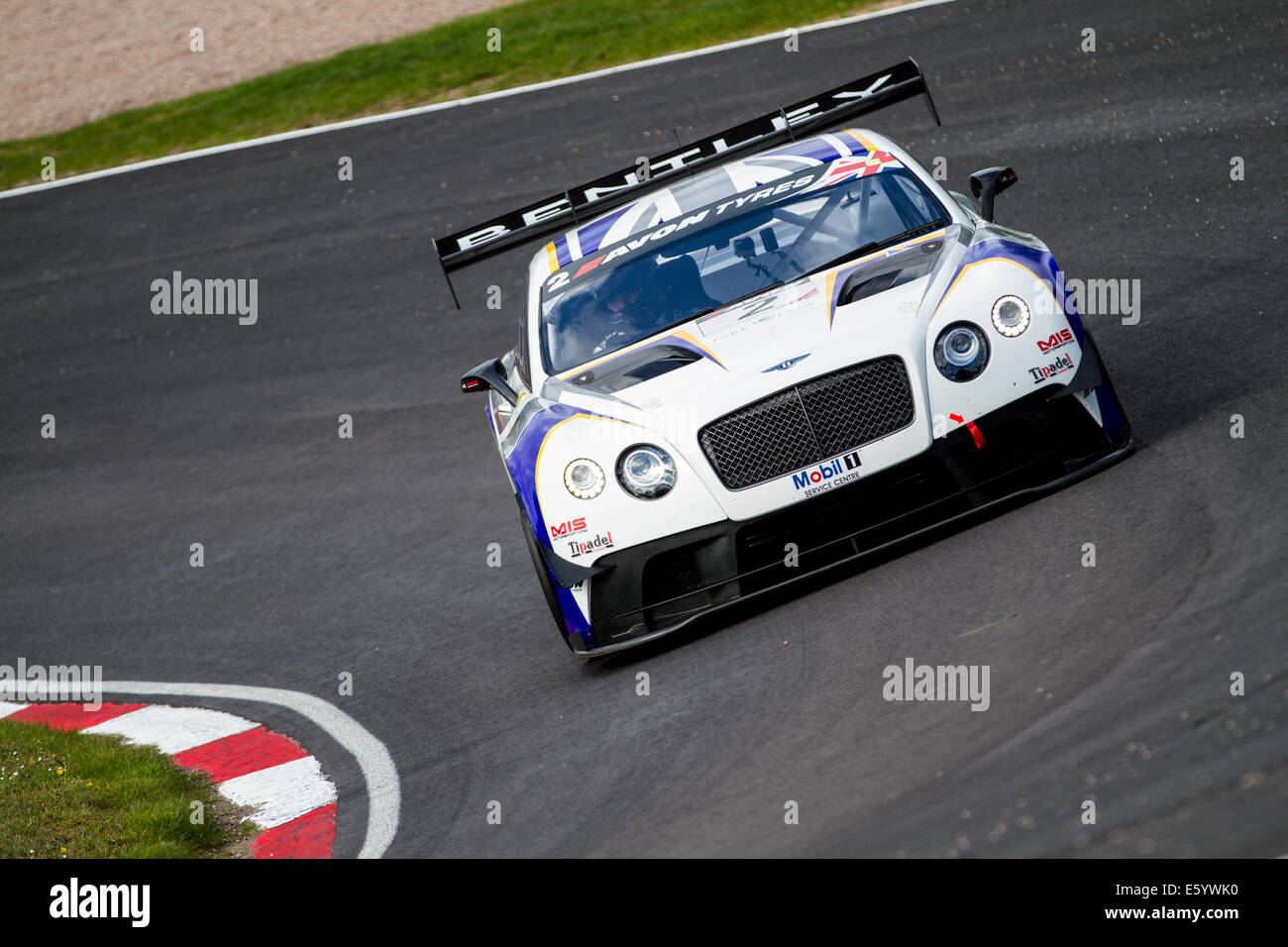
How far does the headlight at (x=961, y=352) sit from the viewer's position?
247 inches

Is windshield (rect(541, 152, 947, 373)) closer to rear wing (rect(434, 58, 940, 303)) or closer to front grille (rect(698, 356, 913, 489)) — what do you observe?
rear wing (rect(434, 58, 940, 303))

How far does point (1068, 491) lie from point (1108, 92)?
7.65 m

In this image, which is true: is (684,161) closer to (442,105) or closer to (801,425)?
(801,425)

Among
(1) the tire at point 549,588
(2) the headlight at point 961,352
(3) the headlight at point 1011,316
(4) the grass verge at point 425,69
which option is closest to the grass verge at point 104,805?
(1) the tire at point 549,588

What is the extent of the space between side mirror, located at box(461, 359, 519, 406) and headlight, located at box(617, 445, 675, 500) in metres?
1.18

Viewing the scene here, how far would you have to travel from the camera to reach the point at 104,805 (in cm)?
654

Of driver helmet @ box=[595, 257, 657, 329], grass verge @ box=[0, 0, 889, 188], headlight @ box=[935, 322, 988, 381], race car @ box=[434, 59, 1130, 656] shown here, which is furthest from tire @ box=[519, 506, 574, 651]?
grass verge @ box=[0, 0, 889, 188]

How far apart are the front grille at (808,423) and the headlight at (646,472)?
0.19 meters

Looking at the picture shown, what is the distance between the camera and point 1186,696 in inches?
183

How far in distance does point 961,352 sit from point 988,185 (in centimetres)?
144

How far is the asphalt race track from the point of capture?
4.79 m

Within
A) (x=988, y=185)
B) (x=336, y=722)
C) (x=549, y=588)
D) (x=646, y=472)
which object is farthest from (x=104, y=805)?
(x=988, y=185)

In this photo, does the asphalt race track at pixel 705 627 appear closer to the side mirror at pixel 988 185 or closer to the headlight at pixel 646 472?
the headlight at pixel 646 472

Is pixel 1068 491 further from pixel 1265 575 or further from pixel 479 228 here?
pixel 479 228
